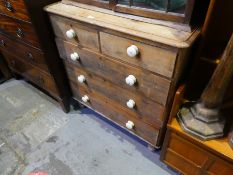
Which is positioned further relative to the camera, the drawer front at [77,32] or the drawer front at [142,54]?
the drawer front at [77,32]

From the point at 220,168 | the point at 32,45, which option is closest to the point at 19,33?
the point at 32,45

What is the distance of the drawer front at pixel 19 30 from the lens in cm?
122

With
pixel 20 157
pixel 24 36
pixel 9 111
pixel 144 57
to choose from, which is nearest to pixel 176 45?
pixel 144 57

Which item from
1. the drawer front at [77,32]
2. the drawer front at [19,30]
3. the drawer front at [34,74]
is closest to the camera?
the drawer front at [77,32]

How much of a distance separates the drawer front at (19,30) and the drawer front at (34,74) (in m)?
0.27

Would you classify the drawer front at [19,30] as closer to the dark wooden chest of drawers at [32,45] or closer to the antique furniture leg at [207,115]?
the dark wooden chest of drawers at [32,45]

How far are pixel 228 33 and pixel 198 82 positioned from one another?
0.29m

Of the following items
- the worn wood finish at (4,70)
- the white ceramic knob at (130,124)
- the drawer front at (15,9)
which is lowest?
the worn wood finish at (4,70)

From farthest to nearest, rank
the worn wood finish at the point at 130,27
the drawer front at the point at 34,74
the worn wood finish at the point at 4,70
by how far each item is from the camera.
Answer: the worn wood finish at the point at 4,70 < the drawer front at the point at 34,74 < the worn wood finish at the point at 130,27

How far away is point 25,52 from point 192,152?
1.35 metres

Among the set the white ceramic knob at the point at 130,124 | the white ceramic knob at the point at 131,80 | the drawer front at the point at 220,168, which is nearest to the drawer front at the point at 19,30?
the white ceramic knob at the point at 131,80

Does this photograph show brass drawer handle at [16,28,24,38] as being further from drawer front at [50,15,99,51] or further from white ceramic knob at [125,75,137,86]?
white ceramic knob at [125,75,137,86]

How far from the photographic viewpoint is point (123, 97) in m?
1.16

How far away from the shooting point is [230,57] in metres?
0.71
